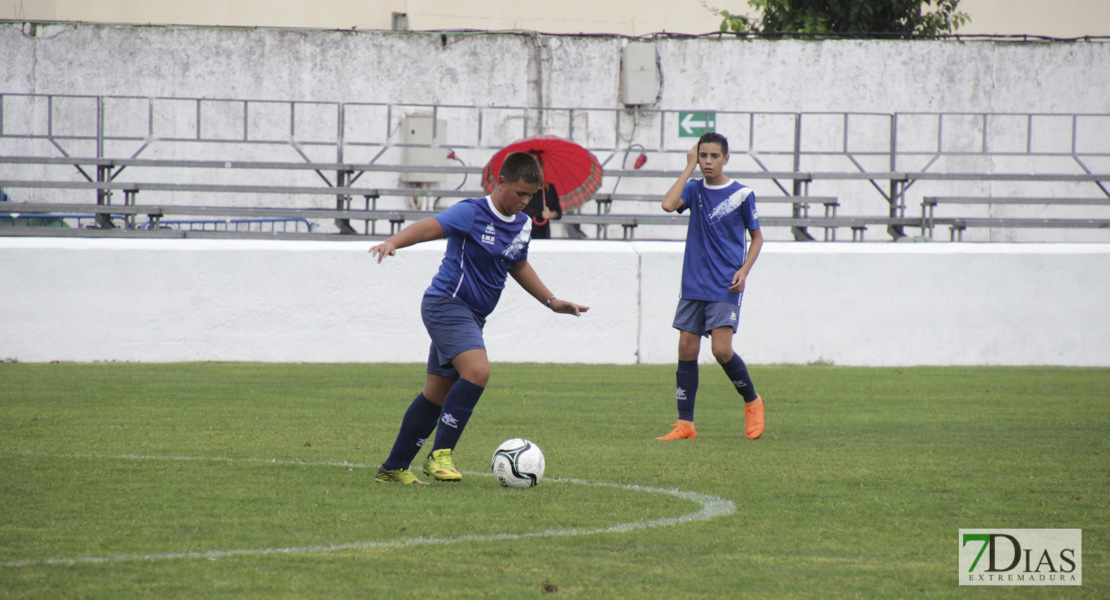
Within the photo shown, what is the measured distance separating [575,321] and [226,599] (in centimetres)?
1081

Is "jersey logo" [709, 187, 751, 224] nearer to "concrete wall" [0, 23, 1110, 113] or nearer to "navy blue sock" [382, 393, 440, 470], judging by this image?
"navy blue sock" [382, 393, 440, 470]

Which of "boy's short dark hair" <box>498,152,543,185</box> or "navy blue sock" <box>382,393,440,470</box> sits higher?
"boy's short dark hair" <box>498,152,543,185</box>

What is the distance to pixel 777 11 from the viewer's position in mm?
→ 25438

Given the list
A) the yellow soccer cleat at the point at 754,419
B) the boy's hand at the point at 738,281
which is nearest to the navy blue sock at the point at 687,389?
the yellow soccer cleat at the point at 754,419

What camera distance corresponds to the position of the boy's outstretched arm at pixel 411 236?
16.7 ft

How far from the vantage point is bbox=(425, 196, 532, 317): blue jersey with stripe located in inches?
223

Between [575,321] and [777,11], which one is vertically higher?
[777,11]

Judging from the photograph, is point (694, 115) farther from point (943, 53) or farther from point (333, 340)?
point (333, 340)

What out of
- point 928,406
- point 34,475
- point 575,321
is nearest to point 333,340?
point 575,321

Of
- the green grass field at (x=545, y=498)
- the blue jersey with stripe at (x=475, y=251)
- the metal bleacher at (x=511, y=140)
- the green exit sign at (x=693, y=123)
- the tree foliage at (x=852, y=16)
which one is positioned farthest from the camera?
the tree foliage at (x=852, y=16)

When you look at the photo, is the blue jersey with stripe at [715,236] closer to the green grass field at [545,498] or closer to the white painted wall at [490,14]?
the green grass field at [545,498]

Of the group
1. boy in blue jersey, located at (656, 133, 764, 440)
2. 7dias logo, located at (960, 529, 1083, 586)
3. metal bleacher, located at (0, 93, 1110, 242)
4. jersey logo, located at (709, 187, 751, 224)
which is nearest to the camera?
7dias logo, located at (960, 529, 1083, 586)

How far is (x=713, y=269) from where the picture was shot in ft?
25.9

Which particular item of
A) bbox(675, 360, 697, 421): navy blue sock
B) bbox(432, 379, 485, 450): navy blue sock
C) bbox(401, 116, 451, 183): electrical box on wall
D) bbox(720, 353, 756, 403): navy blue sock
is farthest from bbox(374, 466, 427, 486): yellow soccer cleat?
bbox(401, 116, 451, 183): electrical box on wall
